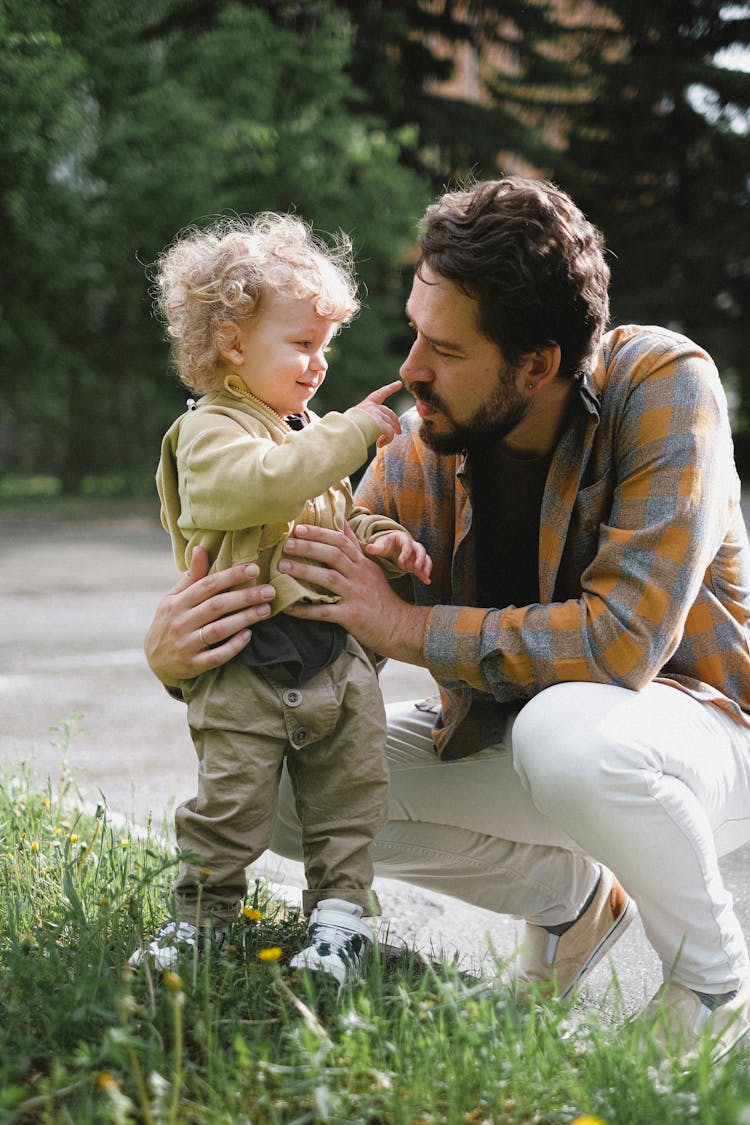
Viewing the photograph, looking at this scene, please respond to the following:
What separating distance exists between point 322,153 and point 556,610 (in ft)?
49.4

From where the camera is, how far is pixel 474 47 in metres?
20.3

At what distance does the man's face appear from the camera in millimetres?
2910

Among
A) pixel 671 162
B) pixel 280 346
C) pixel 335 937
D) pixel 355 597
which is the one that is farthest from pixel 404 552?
pixel 671 162

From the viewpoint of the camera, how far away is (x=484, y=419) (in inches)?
116

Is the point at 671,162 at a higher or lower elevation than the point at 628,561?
higher

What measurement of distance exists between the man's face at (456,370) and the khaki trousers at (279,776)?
60 cm

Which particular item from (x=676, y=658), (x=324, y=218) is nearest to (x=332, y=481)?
(x=676, y=658)

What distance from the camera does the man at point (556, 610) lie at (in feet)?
8.71

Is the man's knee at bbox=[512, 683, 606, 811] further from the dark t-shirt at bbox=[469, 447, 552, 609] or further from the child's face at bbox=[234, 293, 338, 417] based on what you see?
the child's face at bbox=[234, 293, 338, 417]

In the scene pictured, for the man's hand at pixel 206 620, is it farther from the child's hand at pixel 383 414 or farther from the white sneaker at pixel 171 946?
the white sneaker at pixel 171 946

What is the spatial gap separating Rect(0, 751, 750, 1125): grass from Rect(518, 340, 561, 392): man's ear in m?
1.30

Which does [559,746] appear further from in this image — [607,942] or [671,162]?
[671,162]

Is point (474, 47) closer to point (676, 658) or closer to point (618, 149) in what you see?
point (618, 149)

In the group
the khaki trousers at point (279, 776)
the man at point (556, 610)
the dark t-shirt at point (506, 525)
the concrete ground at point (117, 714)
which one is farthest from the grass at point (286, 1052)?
the dark t-shirt at point (506, 525)
